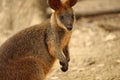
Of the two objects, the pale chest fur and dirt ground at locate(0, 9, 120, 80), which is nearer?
the pale chest fur

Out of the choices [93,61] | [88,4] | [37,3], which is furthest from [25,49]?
[88,4]

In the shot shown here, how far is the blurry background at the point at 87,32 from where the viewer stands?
27.0 feet

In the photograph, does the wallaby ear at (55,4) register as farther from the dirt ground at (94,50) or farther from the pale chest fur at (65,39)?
the dirt ground at (94,50)

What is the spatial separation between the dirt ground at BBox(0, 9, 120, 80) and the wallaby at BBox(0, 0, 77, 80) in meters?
0.98

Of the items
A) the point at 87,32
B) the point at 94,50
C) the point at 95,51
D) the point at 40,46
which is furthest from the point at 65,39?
the point at 87,32

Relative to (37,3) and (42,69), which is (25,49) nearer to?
(42,69)

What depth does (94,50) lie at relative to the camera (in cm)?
959

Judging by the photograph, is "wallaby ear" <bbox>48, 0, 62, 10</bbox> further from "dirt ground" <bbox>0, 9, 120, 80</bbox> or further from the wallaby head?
"dirt ground" <bbox>0, 9, 120, 80</bbox>

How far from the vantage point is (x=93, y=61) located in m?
8.75

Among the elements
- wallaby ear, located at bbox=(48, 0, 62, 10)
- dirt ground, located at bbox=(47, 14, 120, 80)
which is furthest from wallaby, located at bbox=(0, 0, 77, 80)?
dirt ground, located at bbox=(47, 14, 120, 80)

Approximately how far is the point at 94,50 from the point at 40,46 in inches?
109

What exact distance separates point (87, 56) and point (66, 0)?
2258 mm

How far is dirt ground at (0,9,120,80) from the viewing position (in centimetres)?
808

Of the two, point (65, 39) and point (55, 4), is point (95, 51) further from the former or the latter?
point (55, 4)
